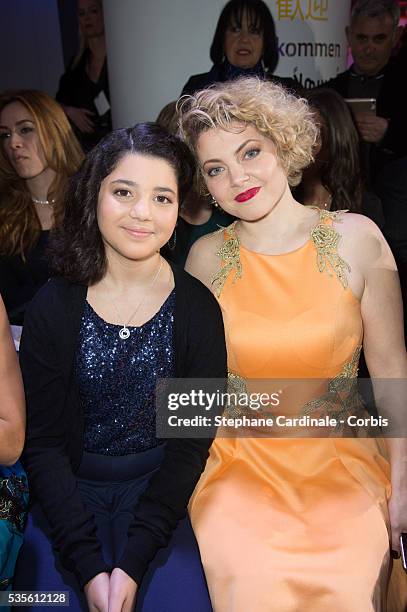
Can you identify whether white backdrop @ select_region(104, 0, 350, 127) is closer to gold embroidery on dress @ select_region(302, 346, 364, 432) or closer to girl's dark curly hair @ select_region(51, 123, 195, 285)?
girl's dark curly hair @ select_region(51, 123, 195, 285)

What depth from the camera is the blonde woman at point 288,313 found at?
5.65 feet

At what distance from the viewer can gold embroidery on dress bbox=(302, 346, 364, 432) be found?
1.88 metres

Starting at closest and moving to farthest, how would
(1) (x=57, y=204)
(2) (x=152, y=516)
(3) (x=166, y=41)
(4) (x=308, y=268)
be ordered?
1. (2) (x=152, y=516)
2. (4) (x=308, y=268)
3. (1) (x=57, y=204)
4. (3) (x=166, y=41)

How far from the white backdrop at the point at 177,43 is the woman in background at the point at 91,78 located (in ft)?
2.51

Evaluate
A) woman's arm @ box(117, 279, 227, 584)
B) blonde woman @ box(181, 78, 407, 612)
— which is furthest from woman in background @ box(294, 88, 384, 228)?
woman's arm @ box(117, 279, 227, 584)

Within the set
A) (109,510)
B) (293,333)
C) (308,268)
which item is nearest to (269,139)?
(308,268)

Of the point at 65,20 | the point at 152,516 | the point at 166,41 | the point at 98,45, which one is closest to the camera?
the point at 152,516

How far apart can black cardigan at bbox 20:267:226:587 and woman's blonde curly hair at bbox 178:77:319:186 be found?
1.43 ft

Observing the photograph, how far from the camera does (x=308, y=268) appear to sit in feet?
6.10

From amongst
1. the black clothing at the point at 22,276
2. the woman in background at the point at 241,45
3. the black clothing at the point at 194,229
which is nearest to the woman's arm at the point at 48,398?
the black clothing at the point at 22,276

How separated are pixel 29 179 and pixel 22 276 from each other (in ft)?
1.56

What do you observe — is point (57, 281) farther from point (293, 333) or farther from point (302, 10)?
point (302, 10)

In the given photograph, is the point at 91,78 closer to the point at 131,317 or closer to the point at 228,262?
the point at 228,262

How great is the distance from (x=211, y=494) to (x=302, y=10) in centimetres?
269
